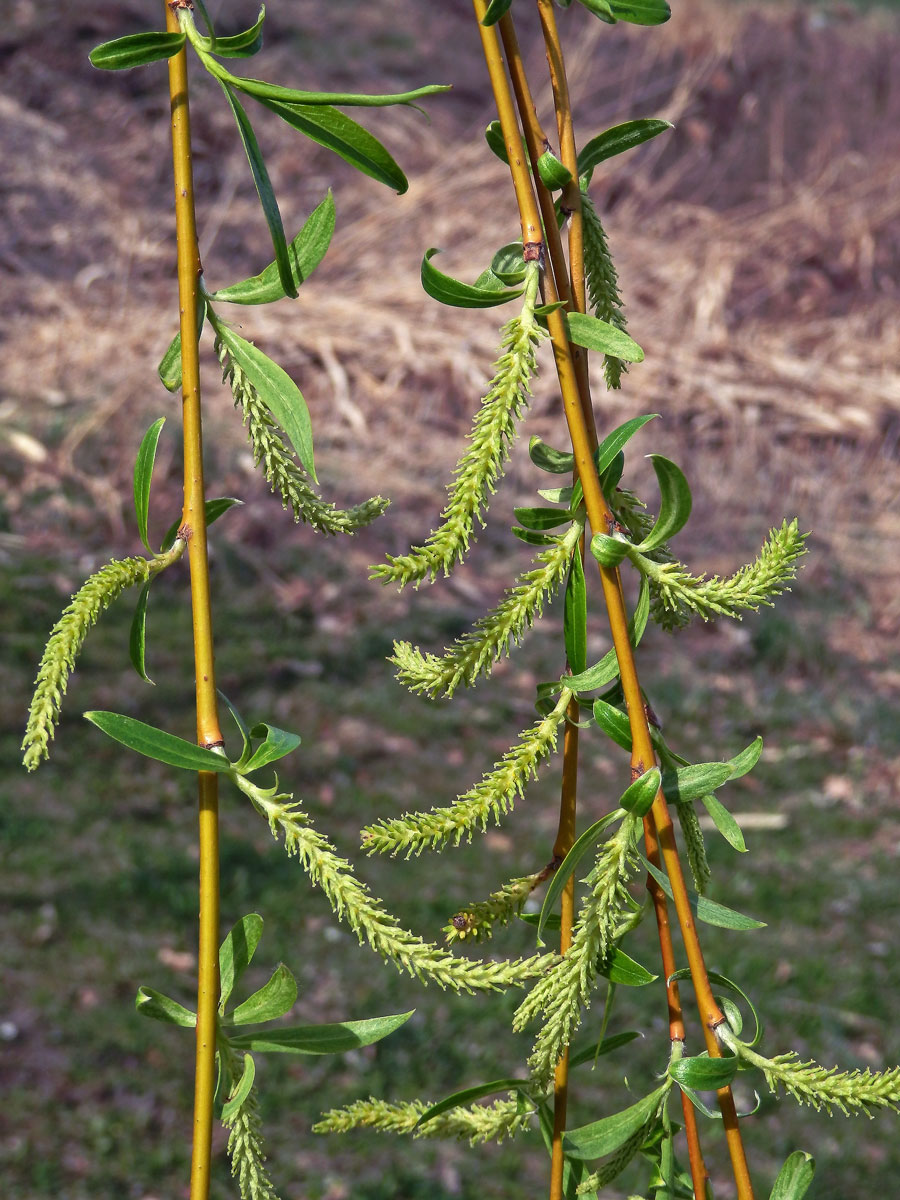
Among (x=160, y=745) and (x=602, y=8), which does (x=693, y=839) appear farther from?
(x=602, y=8)

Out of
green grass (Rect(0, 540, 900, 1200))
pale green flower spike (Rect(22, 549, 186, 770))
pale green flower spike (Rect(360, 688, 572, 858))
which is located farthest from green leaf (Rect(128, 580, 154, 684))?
green grass (Rect(0, 540, 900, 1200))

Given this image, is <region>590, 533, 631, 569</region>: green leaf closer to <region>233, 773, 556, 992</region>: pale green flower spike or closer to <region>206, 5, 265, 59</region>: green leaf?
<region>233, 773, 556, 992</region>: pale green flower spike

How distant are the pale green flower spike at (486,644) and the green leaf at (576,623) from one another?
0.03 m

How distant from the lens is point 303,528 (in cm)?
436

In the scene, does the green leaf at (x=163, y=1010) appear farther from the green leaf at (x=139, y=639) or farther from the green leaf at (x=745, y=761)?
the green leaf at (x=745, y=761)

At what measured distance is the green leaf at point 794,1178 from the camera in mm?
496

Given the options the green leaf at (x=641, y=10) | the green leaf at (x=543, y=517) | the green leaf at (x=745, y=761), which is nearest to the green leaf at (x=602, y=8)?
the green leaf at (x=641, y=10)

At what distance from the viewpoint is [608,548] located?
0.46 m

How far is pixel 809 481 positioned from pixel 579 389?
482 cm

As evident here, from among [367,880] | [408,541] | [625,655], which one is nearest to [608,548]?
[625,655]

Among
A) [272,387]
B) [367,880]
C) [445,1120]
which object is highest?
[272,387]

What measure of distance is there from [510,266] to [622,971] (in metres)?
0.30

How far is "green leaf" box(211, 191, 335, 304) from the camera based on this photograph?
0.54 m

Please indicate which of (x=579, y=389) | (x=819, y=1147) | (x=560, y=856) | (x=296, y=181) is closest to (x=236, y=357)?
Answer: (x=579, y=389)
